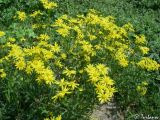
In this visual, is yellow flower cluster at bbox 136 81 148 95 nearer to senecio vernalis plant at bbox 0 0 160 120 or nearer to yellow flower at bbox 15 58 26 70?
senecio vernalis plant at bbox 0 0 160 120

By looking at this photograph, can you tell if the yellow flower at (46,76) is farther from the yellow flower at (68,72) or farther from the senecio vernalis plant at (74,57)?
the yellow flower at (68,72)

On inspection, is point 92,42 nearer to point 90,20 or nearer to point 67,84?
point 90,20

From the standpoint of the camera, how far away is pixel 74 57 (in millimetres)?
4605

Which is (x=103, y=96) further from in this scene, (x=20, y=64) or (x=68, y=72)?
(x=20, y=64)

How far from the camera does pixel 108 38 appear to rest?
5020 millimetres

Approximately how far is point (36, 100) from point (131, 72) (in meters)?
1.76

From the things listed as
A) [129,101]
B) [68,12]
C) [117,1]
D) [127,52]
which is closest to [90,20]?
[127,52]

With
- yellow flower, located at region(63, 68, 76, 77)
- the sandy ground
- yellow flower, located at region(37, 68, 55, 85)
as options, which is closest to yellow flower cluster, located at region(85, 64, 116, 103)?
yellow flower, located at region(63, 68, 76, 77)

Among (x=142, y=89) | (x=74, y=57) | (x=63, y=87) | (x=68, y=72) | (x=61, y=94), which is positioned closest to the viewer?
(x=61, y=94)

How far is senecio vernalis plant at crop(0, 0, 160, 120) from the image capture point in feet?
13.4

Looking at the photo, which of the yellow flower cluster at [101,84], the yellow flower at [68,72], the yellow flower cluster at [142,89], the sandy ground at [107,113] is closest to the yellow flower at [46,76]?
the yellow flower at [68,72]

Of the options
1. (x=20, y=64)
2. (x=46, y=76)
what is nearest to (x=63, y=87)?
(x=46, y=76)

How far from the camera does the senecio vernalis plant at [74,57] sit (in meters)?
4.07

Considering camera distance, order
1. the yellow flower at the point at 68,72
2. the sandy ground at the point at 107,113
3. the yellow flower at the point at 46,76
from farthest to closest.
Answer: the sandy ground at the point at 107,113
the yellow flower at the point at 68,72
the yellow flower at the point at 46,76
